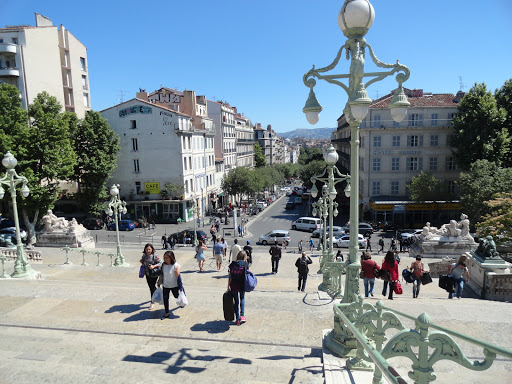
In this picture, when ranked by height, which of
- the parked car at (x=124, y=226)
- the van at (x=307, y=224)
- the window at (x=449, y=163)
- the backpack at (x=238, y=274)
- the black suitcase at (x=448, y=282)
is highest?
the window at (x=449, y=163)

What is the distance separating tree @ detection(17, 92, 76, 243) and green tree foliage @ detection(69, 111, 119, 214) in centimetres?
584

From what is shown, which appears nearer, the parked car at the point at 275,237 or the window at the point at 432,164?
the parked car at the point at 275,237

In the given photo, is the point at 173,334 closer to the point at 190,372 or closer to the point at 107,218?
the point at 190,372

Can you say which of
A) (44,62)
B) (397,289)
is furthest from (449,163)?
(44,62)

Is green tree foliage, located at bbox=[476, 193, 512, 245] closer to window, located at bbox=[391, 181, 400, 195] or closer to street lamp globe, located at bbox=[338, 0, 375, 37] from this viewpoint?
street lamp globe, located at bbox=[338, 0, 375, 37]

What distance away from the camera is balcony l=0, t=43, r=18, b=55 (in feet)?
104

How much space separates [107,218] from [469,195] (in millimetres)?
34701

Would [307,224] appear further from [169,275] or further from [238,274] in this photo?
[238,274]

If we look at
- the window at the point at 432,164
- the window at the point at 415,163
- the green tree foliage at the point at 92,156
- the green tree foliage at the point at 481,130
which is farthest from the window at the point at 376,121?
the green tree foliage at the point at 92,156

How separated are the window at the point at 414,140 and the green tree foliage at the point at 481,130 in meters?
3.51

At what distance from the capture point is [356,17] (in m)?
4.88

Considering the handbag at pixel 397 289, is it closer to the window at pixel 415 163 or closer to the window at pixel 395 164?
the window at pixel 395 164

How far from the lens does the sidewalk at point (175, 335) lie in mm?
5082

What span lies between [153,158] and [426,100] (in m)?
30.4
